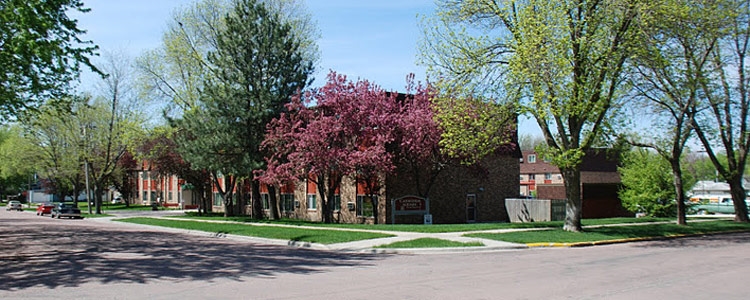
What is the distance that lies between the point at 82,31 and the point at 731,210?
179 feet

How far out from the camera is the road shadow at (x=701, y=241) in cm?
2070

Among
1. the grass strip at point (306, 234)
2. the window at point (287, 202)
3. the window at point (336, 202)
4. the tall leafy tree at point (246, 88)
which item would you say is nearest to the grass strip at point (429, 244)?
the grass strip at point (306, 234)

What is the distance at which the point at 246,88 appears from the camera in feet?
114

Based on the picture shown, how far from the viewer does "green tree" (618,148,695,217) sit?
36625 mm

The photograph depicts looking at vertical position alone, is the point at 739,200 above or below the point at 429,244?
above

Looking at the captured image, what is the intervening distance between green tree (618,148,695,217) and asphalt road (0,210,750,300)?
1693 centimetres

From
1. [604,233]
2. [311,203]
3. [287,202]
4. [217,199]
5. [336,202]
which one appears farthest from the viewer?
[217,199]

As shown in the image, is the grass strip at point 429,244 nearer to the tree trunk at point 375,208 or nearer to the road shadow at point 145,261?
the road shadow at point 145,261

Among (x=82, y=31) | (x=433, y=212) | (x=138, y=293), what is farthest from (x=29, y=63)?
(x=433, y=212)

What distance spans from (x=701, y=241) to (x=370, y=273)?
15176 mm

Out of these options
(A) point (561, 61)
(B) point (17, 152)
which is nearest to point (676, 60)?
(A) point (561, 61)

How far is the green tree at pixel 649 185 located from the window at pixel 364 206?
52.1ft

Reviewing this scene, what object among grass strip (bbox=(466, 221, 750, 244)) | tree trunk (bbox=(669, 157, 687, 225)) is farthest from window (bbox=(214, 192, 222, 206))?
tree trunk (bbox=(669, 157, 687, 225))

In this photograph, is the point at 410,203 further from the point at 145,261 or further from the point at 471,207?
the point at 145,261
